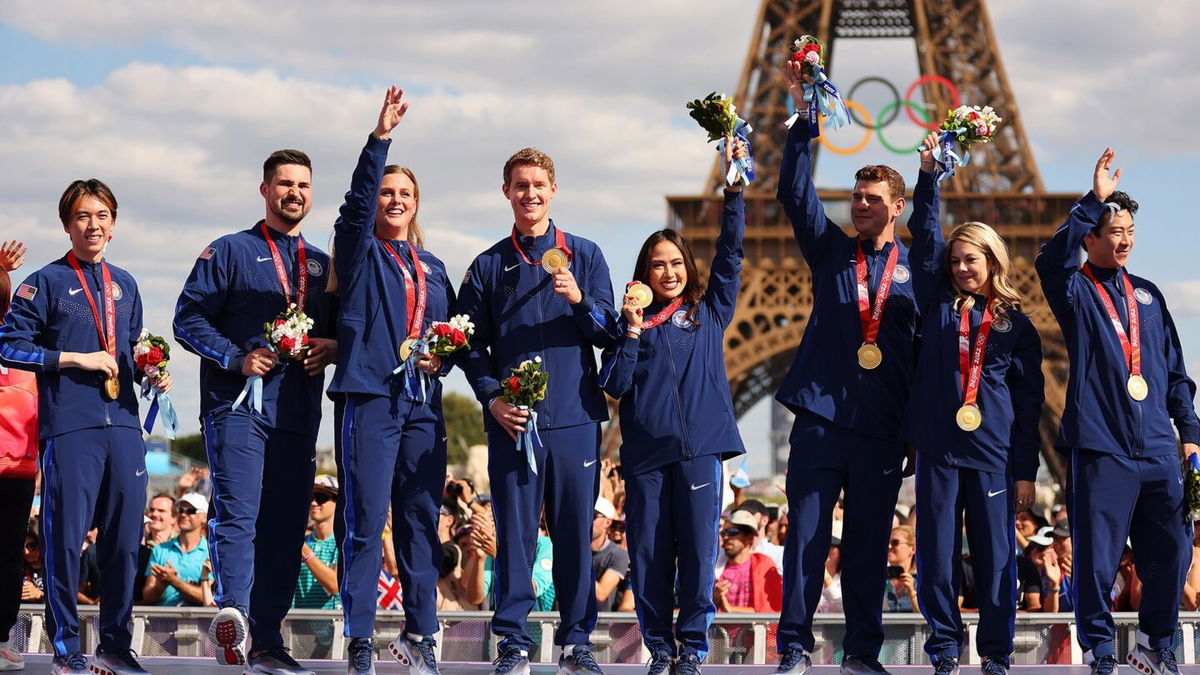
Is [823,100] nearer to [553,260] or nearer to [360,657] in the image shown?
[553,260]

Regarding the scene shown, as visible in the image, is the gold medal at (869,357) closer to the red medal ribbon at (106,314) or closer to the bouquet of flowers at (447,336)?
A: the bouquet of flowers at (447,336)

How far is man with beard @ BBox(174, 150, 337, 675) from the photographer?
709 cm

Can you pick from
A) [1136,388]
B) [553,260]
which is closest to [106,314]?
[553,260]

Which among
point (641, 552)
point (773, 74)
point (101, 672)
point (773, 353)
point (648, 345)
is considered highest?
point (773, 74)

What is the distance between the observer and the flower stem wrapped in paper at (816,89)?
7328 mm

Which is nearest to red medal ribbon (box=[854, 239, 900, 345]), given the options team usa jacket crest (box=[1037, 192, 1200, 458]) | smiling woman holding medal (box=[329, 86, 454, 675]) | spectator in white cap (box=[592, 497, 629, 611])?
team usa jacket crest (box=[1037, 192, 1200, 458])

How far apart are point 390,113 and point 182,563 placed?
521 cm

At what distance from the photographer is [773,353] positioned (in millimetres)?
41531

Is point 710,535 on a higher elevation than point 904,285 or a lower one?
lower

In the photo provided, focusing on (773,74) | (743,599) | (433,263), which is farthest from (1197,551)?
(773,74)

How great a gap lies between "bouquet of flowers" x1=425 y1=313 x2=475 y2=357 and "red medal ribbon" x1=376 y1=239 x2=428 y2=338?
0.16m

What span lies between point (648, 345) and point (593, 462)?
0.62m

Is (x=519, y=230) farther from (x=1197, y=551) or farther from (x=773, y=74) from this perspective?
(x=773, y=74)

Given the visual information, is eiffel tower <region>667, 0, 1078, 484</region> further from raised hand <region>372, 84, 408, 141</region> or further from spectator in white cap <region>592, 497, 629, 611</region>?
raised hand <region>372, 84, 408, 141</region>
